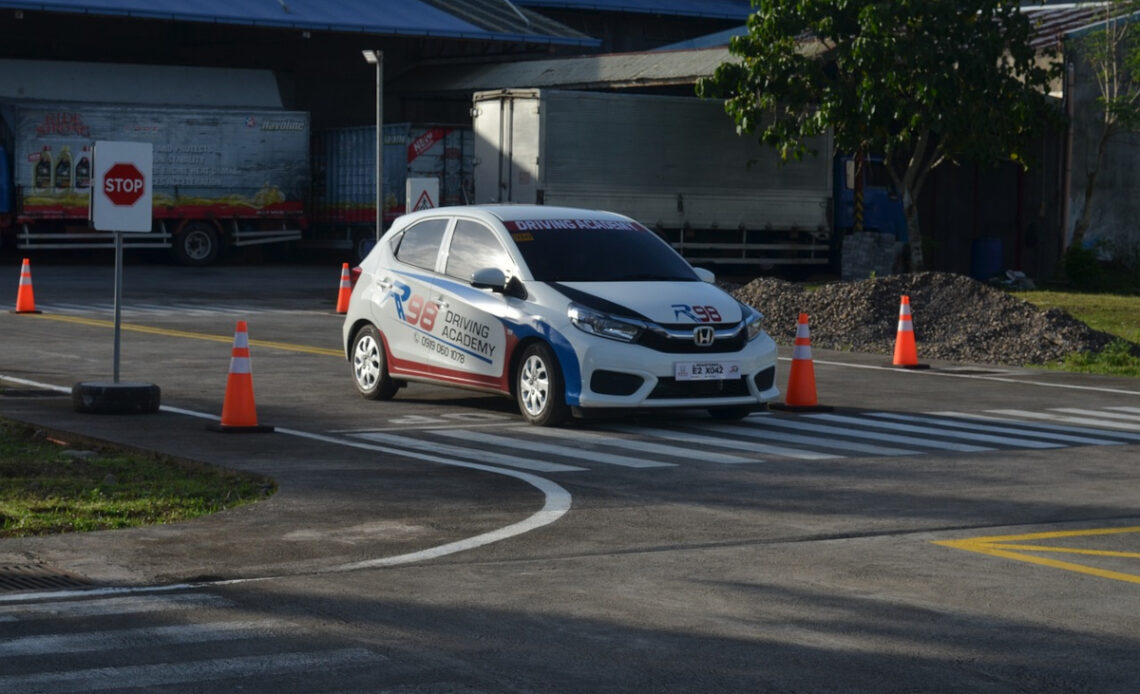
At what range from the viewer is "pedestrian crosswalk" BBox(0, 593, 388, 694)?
21.1 ft

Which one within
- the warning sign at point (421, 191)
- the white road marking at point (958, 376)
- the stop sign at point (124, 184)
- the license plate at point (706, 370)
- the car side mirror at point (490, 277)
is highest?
the warning sign at point (421, 191)

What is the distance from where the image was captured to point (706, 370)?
1455 cm

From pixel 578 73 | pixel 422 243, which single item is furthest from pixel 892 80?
pixel 422 243

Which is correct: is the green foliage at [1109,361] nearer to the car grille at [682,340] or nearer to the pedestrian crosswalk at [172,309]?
the car grille at [682,340]

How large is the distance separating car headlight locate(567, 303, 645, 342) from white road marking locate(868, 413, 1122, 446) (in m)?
2.60

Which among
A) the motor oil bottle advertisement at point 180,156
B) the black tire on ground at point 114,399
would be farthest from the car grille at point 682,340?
the motor oil bottle advertisement at point 180,156

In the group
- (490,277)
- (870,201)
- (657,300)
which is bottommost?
(657,300)

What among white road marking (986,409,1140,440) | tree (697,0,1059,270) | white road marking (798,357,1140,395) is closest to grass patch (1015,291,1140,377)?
white road marking (798,357,1140,395)

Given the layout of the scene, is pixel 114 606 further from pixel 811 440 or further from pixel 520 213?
pixel 520 213

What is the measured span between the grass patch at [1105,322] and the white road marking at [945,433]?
633 centimetres

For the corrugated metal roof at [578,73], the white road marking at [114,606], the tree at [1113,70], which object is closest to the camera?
the white road marking at [114,606]

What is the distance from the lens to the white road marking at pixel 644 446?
1287 centimetres

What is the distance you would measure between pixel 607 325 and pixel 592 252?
4.44 feet

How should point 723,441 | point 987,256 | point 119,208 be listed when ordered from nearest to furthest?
point 723,441 → point 119,208 → point 987,256
